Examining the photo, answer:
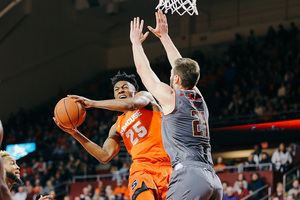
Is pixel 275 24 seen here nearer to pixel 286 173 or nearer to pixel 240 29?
pixel 240 29

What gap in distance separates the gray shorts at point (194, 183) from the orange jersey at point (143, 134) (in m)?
1.07

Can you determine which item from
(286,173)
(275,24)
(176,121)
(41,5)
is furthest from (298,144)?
(41,5)

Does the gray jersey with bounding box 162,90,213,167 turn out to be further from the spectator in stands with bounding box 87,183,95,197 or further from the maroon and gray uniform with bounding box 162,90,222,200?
the spectator in stands with bounding box 87,183,95,197

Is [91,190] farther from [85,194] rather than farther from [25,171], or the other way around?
[25,171]

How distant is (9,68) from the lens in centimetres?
1892

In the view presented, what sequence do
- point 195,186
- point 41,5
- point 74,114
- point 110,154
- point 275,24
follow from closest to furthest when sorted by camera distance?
point 195,186
point 74,114
point 110,154
point 275,24
point 41,5

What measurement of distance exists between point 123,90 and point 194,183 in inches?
71.0

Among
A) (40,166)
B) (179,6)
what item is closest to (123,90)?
(179,6)

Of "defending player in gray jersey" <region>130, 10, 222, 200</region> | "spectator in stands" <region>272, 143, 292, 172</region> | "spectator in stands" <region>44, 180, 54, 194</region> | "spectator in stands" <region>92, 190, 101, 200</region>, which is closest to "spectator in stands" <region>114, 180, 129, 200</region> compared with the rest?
"spectator in stands" <region>92, 190, 101, 200</region>

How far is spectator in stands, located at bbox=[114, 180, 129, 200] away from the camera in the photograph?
462 inches

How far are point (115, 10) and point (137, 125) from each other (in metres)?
14.9

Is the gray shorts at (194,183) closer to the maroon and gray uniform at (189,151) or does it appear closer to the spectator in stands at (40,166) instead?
the maroon and gray uniform at (189,151)

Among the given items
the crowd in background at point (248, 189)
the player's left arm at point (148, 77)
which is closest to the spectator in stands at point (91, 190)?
the crowd in background at point (248, 189)

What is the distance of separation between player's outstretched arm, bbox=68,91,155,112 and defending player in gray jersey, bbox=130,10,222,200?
0.69 metres
